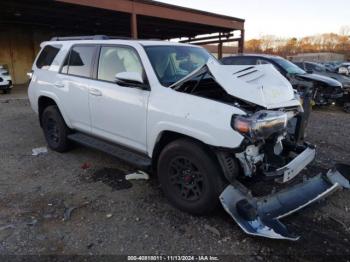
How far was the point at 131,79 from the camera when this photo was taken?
3.41 meters

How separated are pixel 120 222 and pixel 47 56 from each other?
358cm

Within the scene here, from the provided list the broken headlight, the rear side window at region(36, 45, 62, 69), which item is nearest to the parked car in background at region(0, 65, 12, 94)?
the rear side window at region(36, 45, 62, 69)

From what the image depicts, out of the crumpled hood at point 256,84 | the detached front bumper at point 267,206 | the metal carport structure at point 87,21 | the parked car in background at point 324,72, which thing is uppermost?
the metal carport structure at point 87,21

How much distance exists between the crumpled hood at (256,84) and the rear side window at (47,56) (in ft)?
10.4

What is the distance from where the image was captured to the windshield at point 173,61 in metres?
3.64

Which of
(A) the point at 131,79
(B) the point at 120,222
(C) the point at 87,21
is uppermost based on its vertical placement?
(C) the point at 87,21

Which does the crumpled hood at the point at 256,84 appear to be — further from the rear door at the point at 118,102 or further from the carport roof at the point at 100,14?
the carport roof at the point at 100,14

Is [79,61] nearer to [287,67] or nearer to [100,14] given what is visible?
[287,67]

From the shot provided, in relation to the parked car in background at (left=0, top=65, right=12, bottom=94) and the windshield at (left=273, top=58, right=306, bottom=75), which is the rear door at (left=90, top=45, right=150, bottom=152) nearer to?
the windshield at (left=273, top=58, right=306, bottom=75)

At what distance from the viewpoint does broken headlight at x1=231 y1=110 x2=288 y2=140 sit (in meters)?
2.74

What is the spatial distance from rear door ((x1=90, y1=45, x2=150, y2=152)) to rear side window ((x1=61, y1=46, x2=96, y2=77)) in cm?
24

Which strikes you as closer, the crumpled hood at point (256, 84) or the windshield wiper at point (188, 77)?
the crumpled hood at point (256, 84)

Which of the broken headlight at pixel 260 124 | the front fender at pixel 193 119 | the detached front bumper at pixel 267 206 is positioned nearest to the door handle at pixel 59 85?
the front fender at pixel 193 119

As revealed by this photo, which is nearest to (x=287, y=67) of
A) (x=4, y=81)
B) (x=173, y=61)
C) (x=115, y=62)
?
(x=173, y=61)
